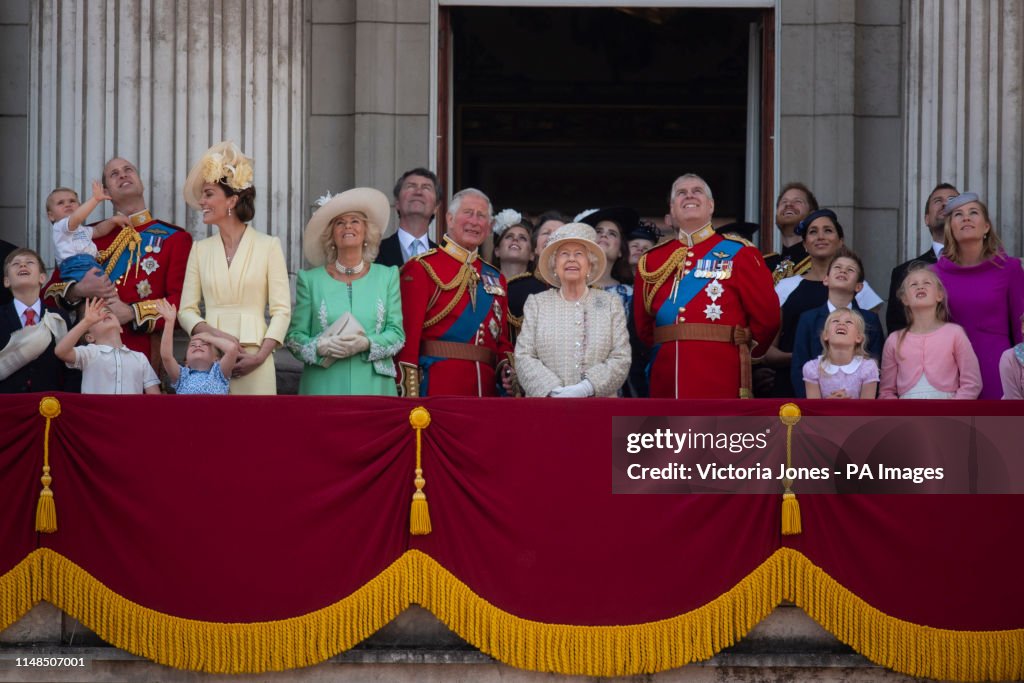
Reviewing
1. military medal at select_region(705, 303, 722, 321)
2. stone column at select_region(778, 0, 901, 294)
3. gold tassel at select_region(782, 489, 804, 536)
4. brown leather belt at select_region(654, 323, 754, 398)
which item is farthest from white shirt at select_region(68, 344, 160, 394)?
stone column at select_region(778, 0, 901, 294)

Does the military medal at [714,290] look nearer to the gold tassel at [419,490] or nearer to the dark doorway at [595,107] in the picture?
the gold tassel at [419,490]

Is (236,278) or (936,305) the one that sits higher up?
(236,278)

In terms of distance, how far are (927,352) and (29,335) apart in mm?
4345

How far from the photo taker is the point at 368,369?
8234 mm

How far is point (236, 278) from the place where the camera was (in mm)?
8406

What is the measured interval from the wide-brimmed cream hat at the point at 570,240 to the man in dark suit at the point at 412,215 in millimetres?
1094

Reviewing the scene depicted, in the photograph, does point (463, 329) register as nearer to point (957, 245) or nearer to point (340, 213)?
point (340, 213)

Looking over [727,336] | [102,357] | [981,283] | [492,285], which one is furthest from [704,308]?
[102,357]

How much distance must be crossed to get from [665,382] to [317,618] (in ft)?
7.41

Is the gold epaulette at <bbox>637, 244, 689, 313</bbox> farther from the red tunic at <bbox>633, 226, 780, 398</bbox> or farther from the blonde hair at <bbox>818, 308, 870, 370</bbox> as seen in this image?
the blonde hair at <bbox>818, 308, 870, 370</bbox>

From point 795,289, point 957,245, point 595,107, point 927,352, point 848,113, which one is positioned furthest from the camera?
point 595,107

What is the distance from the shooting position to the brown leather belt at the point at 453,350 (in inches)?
336

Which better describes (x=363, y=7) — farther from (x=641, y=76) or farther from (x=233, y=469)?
(x=641, y=76)

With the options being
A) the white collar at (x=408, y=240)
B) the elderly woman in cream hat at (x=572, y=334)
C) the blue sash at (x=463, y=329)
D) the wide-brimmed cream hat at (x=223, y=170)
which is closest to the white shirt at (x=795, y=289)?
the elderly woman in cream hat at (x=572, y=334)
